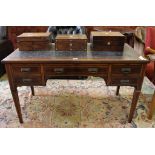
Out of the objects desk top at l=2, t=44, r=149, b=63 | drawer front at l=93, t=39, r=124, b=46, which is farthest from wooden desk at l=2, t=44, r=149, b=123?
drawer front at l=93, t=39, r=124, b=46

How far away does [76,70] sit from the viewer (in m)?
Answer: 1.57

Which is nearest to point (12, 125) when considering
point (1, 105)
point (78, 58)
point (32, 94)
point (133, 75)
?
point (1, 105)

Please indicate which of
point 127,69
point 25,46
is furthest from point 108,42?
point 25,46

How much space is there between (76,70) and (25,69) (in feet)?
1.37

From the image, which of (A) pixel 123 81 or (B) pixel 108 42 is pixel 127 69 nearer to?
(A) pixel 123 81

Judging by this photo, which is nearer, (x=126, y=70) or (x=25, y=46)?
(x=126, y=70)

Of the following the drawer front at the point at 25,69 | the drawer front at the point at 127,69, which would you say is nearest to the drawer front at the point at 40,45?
the drawer front at the point at 25,69

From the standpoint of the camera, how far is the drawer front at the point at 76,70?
5.11 ft

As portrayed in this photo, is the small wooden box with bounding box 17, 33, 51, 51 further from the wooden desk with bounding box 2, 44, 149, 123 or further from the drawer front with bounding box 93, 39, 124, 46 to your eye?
the drawer front with bounding box 93, 39, 124, 46

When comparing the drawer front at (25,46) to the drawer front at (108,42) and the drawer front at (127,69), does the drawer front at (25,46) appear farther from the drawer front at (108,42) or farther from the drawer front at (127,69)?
the drawer front at (127,69)

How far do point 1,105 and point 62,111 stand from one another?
707 mm

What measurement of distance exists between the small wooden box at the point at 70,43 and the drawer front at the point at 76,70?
242 millimetres

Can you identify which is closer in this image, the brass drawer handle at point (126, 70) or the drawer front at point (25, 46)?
the brass drawer handle at point (126, 70)

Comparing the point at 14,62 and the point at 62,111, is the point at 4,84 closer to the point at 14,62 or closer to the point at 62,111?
the point at 62,111
